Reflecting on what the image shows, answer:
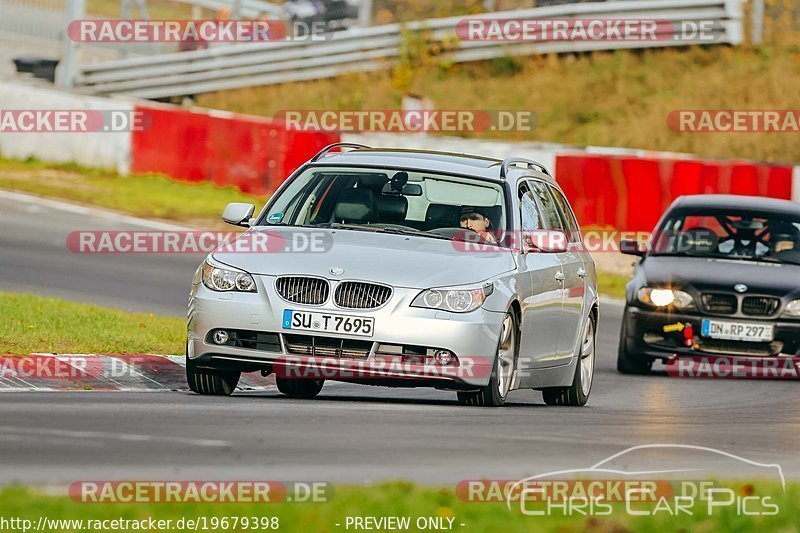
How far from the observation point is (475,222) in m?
11.2

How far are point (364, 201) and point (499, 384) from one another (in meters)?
1.55

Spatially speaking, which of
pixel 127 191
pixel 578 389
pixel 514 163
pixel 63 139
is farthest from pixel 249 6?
pixel 578 389

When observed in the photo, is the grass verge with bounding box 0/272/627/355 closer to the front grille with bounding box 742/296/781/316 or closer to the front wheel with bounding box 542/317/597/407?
the front wheel with bounding box 542/317/597/407

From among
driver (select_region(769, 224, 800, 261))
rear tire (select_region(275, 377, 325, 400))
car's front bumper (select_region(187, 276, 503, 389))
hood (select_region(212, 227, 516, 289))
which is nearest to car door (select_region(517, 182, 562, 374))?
hood (select_region(212, 227, 516, 289))

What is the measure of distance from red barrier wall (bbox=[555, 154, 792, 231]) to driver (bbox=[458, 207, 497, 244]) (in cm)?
1373

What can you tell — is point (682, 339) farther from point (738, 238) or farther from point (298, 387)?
point (298, 387)

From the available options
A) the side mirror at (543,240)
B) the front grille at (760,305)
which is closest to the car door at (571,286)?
the side mirror at (543,240)

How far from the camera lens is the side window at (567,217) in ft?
42.3

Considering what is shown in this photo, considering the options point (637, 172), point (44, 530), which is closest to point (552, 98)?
point (637, 172)

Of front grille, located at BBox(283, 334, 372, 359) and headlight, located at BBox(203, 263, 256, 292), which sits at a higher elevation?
headlight, located at BBox(203, 263, 256, 292)

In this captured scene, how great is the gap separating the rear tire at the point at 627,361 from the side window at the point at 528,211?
3.57 metres

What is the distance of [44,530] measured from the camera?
19.1 feet

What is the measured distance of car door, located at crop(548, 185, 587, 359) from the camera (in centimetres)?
1206

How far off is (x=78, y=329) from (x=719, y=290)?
5467mm
